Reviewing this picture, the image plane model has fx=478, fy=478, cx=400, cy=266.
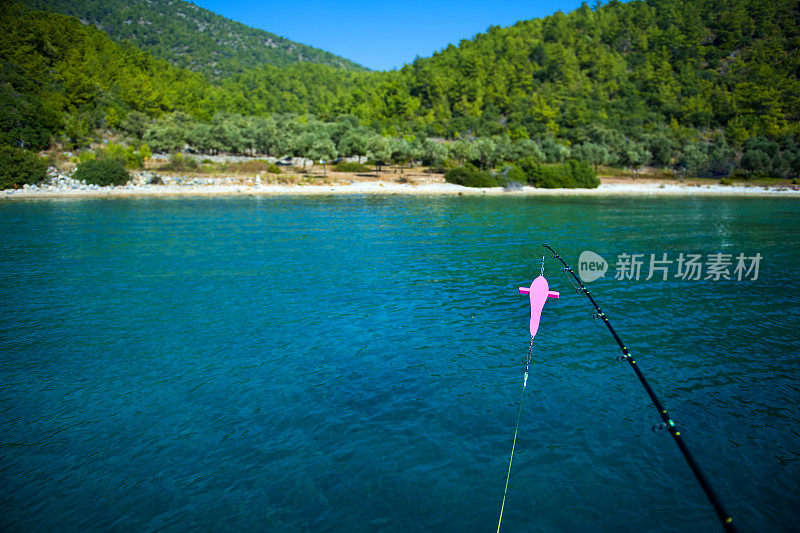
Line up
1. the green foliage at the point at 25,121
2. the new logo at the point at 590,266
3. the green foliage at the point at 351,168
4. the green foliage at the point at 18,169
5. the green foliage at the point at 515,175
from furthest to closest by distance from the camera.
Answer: the green foliage at the point at 351,168 < the green foliage at the point at 515,175 < the green foliage at the point at 25,121 < the green foliage at the point at 18,169 < the new logo at the point at 590,266

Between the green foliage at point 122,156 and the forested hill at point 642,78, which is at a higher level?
the forested hill at point 642,78

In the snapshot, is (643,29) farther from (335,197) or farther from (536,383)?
(536,383)

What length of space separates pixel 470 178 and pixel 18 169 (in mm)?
62291

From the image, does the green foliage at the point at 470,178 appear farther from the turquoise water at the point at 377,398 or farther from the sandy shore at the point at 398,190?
the turquoise water at the point at 377,398

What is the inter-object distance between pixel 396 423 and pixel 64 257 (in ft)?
84.7

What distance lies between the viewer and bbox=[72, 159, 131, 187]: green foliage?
214 feet

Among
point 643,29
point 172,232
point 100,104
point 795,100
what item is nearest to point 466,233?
point 172,232

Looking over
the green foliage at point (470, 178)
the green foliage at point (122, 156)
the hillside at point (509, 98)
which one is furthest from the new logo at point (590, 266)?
the green foliage at point (122, 156)

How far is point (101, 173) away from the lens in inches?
2584

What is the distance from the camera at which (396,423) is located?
1025 cm

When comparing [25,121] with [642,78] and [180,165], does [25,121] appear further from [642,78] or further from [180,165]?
[642,78]

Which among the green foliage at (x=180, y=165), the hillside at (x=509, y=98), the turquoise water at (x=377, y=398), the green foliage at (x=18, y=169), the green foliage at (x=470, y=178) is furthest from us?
the hillside at (x=509, y=98)

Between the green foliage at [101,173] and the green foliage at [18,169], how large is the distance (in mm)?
4221

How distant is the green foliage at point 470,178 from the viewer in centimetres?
7632
